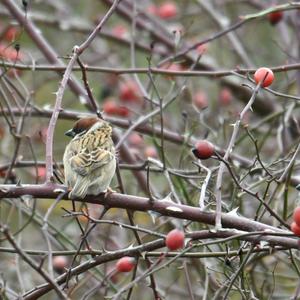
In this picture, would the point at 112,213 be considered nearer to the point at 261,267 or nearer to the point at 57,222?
the point at 57,222

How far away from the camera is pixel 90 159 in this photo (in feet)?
15.4

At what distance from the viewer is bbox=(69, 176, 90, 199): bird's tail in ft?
12.3

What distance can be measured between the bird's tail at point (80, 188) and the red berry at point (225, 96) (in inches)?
150

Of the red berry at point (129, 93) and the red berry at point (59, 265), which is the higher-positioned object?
the red berry at point (129, 93)

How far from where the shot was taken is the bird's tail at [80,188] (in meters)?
3.76

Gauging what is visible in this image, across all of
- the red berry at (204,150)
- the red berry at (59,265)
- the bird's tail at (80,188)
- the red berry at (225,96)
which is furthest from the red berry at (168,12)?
the red berry at (204,150)

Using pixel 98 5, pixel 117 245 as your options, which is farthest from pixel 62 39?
pixel 117 245

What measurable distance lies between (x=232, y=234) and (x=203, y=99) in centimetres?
505

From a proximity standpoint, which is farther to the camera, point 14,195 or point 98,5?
point 98,5

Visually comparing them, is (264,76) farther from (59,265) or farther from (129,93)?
(129,93)

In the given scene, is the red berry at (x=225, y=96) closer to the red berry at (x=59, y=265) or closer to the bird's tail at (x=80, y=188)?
the red berry at (x=59, y=265)

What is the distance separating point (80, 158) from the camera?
469cm

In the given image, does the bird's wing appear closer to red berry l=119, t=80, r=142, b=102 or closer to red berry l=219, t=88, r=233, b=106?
red berry l=219, t=88, r=233, b=106

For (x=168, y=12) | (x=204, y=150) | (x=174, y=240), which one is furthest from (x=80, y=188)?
(x=168, y=12)
